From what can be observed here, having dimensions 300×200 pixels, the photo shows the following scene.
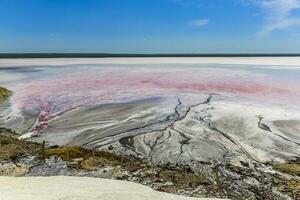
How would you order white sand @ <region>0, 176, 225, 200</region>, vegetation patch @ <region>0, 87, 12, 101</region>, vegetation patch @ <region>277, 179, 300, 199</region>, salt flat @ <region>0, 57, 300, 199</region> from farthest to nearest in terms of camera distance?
vegetation patch @ <region>0, 87, 12, 101</region>, salt flat @ <region>0, 57, 300, 199</region>, vegetation patch @ <region>277, 179, 300, 199</region>, white sand @ <region>0, 176, 225, 200</region>

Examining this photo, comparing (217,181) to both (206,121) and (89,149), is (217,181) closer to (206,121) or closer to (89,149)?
(89,149)

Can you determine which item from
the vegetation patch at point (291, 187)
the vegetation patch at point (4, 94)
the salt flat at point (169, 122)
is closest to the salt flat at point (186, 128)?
the salt flat at point (169, 122)

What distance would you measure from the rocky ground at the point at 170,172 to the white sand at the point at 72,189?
719mm

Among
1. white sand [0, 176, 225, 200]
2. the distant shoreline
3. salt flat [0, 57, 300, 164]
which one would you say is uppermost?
white sand [0, 176, 225, 200]

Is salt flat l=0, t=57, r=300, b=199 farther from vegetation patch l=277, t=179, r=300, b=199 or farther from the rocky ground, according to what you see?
vegetation patch l=277, t=179, r=300, b=199

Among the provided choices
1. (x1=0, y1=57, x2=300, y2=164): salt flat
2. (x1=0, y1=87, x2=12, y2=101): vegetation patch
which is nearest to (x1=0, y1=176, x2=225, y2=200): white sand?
(x1=0, y1=57, x2=300, y2=164): salt flat

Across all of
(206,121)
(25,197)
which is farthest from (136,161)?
(206,121)

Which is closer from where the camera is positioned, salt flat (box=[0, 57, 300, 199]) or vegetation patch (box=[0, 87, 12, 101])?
salt flat (box=[0, 57, 300, 199])

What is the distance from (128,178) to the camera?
12922mm

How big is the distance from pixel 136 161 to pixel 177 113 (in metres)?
8.56

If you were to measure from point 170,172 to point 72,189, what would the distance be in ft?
11.8

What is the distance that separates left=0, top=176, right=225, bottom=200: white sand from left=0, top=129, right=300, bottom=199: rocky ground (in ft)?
2.36

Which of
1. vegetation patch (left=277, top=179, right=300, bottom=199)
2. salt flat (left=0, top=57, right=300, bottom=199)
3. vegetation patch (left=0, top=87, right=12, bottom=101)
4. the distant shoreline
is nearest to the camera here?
vegetation patch (left=277, top=179, right=300, bottom=199)

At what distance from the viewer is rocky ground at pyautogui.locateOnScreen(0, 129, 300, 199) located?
39.8ft
